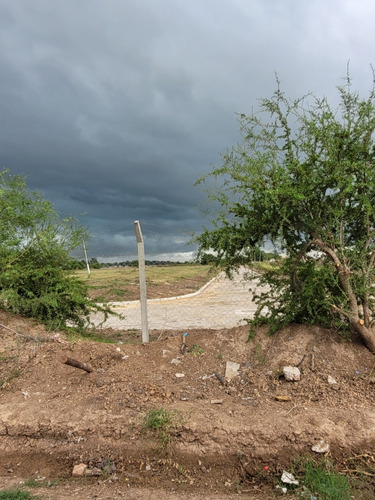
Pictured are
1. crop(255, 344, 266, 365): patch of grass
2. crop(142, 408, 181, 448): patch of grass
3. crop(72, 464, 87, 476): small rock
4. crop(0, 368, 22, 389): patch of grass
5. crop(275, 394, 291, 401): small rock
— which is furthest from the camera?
crop(0, 368, 22, 389): patch of grass

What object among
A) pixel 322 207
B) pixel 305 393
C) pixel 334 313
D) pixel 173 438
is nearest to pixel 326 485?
pixel 305 393

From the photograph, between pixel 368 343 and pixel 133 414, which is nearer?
pixel 133 414

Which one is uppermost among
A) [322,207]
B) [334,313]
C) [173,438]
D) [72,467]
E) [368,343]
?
[322,207]

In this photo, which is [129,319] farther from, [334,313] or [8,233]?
[334,313]

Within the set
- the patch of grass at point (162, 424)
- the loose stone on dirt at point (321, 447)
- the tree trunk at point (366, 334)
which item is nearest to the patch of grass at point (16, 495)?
the patch of grass at point (162, 424)

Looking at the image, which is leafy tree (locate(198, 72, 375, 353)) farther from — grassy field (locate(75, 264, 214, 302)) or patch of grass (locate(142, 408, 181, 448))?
grassy field (locate(75, 264, 214, 302))

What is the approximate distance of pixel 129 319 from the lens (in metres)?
11.3

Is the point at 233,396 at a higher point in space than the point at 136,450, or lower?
higher

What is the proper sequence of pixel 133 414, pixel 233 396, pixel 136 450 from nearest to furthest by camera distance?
pixel 136 450 → pixel 133 414 → pixel 233 396

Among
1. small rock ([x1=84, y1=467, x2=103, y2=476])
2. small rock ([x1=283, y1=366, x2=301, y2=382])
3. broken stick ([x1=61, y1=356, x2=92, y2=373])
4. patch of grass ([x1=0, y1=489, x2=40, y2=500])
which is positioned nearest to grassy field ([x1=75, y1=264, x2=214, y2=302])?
broken stick ([x1=61, y1=356, x2=92, y2=373])

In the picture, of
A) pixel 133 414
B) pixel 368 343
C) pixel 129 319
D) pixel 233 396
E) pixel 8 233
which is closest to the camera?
pixel 133 414

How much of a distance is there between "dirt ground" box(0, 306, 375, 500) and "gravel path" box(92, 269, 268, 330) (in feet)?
8.72

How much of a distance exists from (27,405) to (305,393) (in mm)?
3322

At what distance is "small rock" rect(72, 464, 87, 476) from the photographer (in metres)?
3.58
